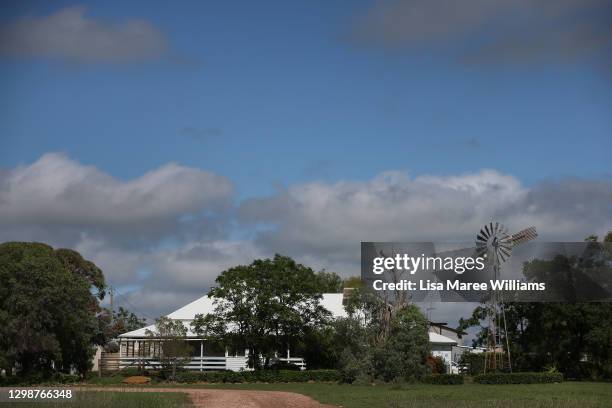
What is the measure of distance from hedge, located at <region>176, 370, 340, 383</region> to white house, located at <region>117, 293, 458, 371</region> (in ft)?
15.4

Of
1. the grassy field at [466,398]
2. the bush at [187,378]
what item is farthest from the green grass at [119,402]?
the bush at [187,378]

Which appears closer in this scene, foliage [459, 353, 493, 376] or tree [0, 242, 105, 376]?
tree [0, 242, 105, 376]

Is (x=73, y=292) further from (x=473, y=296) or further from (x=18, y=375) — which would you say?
(x=473, y=296)

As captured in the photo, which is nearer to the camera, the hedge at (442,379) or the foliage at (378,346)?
the hedge at (442,379)

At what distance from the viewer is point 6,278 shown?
163ft

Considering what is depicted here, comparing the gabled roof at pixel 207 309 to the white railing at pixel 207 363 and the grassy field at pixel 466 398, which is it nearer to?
the white railing at pixel 207 363

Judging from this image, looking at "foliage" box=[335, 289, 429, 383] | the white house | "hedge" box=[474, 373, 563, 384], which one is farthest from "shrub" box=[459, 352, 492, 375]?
the white house

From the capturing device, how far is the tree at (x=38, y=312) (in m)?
48.5

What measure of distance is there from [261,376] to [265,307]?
4674 millimetres

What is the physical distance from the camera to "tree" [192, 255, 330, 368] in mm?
57031

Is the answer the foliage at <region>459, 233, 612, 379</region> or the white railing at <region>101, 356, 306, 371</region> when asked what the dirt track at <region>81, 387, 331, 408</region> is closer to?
the white railing at <region>101, 356, 306, 371</region>

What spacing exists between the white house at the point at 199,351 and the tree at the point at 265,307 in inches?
85.9

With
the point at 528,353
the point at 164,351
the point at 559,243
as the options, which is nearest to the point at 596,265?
the point at 559,243

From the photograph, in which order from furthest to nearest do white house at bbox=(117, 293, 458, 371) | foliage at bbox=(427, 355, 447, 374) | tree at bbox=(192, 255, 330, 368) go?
1. white house at bbox=(117, 293, 458, 371)
2. foliage at bbox=(427, 355, 447, 374)
3. tree at bbox=(192, 255, 330, 368)
